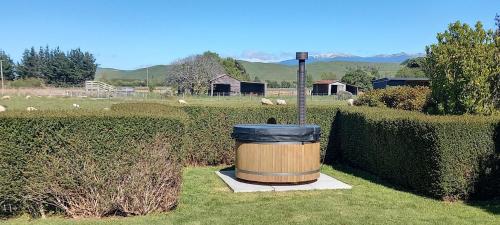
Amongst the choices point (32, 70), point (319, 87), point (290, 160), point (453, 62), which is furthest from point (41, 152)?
point (32, 70)

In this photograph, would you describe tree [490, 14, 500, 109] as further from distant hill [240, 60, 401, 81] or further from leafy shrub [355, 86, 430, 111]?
distant hill [240, 60, 401, 81]

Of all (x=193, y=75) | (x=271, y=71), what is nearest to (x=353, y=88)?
(x=193, y=75)

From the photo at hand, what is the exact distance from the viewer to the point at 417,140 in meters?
8.84

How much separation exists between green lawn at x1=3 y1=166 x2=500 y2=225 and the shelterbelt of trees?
9338cm

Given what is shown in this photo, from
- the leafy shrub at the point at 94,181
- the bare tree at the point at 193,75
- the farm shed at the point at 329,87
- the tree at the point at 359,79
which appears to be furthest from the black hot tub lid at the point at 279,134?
the tree at the point at 359,79

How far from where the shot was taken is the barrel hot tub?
921 cm

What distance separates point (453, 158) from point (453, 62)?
2.42 metres

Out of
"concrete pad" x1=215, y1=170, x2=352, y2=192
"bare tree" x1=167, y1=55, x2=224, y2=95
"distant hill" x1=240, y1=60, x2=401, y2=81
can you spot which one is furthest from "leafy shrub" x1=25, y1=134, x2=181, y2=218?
"distant hill" x1=240, y1=60, x2=401, y2=81

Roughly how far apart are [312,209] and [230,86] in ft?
248

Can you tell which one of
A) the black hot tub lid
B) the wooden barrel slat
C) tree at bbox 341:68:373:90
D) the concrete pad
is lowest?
the concrete pad

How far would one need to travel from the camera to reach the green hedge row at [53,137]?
6.64 m

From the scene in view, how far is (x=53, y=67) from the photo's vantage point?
313 ft

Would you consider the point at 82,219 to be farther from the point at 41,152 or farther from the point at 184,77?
the point at 184,77

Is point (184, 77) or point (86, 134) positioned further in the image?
point (184, 77)
